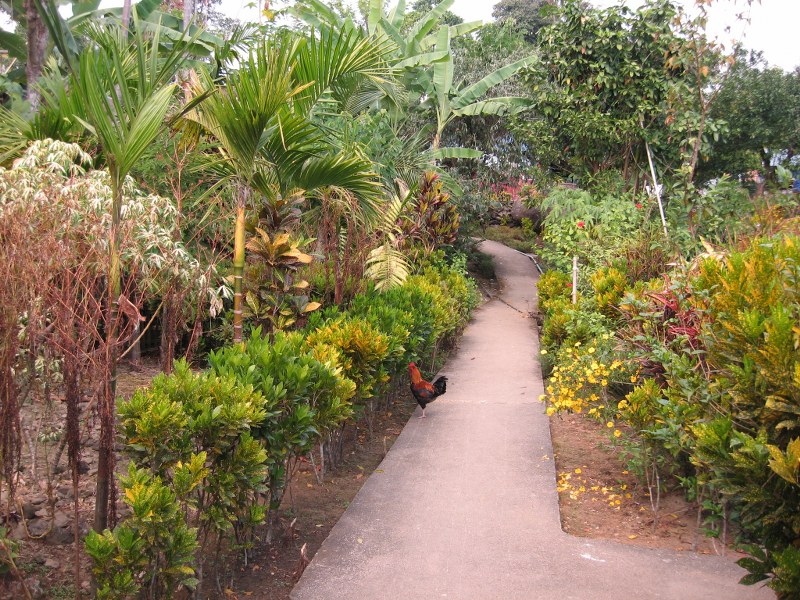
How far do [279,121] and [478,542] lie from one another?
3.36 m

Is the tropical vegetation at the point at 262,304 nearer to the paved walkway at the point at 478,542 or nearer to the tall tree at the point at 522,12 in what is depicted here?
the paved walkway at the point at 478,542

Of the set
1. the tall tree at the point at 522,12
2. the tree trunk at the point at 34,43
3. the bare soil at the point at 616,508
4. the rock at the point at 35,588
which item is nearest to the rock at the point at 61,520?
the rock at the point at 35,588

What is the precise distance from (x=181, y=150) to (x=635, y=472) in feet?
18.7

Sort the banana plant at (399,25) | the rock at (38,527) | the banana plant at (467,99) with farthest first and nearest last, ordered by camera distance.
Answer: the banana plant at (467,99), the banana plant at (399,25), the rock at (38,527)

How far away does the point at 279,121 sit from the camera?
5.32 meters

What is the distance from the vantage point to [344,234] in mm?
10180

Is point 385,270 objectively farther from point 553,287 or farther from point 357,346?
point 357,346

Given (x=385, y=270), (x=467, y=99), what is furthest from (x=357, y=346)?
(x=467, y=99)

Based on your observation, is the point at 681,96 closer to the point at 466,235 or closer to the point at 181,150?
the point at 466,235

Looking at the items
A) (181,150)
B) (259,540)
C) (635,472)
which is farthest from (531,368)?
(259,540)

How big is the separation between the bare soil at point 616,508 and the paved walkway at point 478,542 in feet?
0.52

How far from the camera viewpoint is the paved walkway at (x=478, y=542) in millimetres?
4172

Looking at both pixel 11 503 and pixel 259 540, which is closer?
pixel 11 503

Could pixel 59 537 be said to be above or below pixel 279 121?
below
